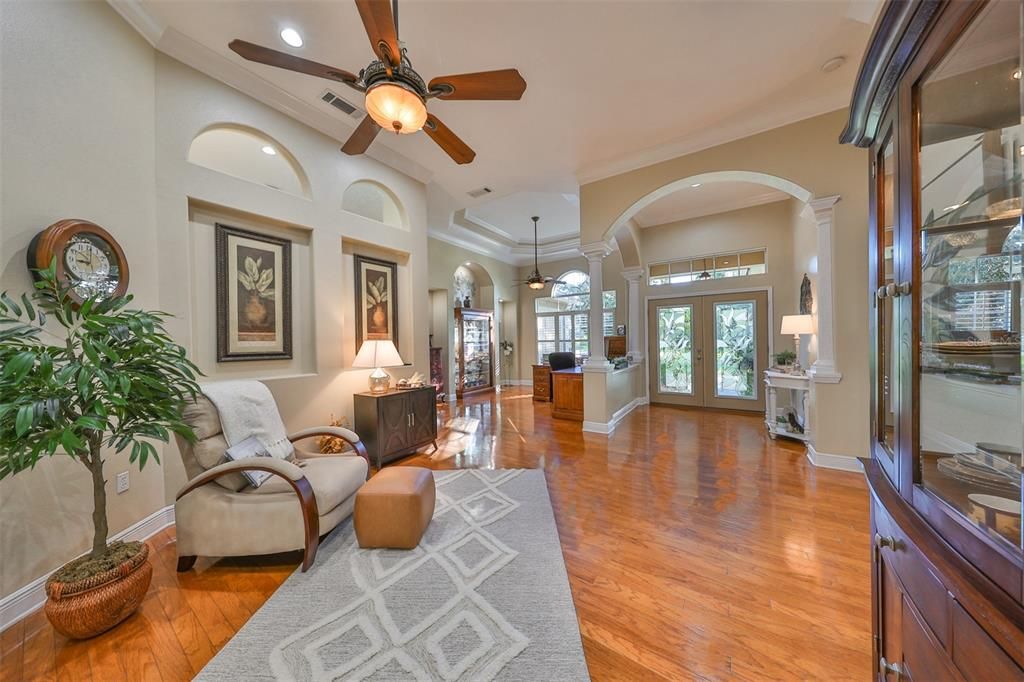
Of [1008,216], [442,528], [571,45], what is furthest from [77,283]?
[1008,216]

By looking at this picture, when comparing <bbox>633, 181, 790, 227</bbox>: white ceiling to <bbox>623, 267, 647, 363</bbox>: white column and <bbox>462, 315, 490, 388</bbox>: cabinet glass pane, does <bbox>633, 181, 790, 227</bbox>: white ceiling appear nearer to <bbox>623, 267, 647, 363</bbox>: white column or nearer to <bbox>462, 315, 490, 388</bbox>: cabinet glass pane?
<bbox>623, 267, 647, 363</bbox>: white column

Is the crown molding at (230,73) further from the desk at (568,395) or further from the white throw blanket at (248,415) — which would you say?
the desk at (568,395)

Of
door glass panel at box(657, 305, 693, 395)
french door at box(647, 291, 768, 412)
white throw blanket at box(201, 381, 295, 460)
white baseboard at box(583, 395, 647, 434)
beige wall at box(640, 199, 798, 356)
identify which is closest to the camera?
white throw blanket at box(201, 381, 295, 460)

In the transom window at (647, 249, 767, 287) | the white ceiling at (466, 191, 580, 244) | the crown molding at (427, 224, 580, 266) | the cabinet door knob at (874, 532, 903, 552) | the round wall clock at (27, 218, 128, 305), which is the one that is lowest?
the cabinet door knob at (874, 532, 903, 552)

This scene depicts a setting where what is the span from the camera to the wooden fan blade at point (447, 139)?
235cm

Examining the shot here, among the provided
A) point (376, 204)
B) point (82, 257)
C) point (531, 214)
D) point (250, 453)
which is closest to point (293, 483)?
point (250, 453)

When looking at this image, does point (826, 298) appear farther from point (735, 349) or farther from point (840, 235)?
point (735, 349)

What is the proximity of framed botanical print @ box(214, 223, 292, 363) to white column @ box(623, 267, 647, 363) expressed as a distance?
5472mm

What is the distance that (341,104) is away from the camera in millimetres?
3225

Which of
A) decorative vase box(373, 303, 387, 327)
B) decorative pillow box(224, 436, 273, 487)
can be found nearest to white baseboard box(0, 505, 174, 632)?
decorative pillow box(224, 436, 273, 487)

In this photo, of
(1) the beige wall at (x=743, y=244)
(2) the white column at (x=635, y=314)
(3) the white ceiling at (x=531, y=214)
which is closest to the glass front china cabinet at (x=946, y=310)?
(3) the white ceiling at (x=531, y=214)

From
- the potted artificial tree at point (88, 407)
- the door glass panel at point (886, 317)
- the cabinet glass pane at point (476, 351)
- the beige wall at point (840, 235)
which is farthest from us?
the cabinet glass pane at point (476, 351)

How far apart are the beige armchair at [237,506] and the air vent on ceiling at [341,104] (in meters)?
2.72

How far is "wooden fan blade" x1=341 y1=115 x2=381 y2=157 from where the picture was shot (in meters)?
2.43
